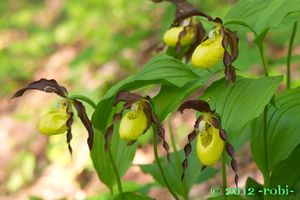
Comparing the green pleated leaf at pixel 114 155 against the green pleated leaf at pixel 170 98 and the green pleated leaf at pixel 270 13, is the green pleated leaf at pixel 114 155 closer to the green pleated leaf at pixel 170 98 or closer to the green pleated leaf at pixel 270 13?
the green pleated leaf at pixel 170 98

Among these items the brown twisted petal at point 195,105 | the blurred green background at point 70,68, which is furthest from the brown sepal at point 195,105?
the blurred green background at point 70,68

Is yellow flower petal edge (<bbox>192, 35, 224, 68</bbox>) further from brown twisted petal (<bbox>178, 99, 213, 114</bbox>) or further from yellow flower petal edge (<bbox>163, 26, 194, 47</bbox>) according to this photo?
yellow flower petal edge (<bbox>163, 26, 194, 47</bbox>)

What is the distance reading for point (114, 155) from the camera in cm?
193

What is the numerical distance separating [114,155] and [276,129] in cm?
66

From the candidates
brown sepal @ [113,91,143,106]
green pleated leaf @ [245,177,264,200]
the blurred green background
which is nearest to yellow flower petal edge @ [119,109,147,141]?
brown sepal @ [113,91,143,106]

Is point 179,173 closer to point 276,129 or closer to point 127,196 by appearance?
point 127,196

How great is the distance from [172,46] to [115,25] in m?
2.64

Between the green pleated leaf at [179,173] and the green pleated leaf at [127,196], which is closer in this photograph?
the green pleated leaf at [127,196]

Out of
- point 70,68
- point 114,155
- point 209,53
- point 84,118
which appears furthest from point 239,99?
point 70,68

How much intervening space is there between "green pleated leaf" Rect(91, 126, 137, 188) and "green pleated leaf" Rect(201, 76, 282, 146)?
47cm

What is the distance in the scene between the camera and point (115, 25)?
461cm

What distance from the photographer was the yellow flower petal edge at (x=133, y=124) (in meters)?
1.56

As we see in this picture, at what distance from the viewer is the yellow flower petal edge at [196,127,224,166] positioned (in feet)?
4.66

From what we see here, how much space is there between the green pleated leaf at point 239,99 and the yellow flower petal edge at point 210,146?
0.05m
